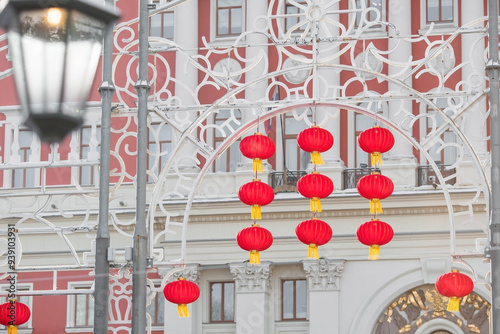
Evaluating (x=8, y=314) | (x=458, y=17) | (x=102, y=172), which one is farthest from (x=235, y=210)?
(x=102, y=172)

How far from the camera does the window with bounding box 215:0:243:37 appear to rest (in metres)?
23.0

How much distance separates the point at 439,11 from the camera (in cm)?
2242

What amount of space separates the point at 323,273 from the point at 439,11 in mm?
5164

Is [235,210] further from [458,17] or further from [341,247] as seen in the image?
[458,17]

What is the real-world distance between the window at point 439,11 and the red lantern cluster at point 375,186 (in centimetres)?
1108

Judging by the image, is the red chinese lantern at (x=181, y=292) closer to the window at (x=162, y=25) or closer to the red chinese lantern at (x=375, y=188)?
the red chinese lantern at (x=375, y=188)

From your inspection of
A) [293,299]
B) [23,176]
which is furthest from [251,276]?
[23,176]

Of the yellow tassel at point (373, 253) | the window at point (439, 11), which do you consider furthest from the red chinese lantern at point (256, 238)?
the window at point (439, 11)

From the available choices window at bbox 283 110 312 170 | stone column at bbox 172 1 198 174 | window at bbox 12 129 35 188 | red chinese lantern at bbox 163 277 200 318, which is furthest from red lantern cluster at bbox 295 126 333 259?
window at bbox 12 129 35 188

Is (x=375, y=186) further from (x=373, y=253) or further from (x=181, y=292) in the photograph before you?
(x=181, y=292)

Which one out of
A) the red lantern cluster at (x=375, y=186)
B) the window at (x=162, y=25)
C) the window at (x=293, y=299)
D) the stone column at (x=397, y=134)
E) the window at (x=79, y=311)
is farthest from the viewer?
the window at (x=162, y=25)

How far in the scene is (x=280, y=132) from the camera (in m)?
22.4

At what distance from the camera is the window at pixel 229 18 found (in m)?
23.0

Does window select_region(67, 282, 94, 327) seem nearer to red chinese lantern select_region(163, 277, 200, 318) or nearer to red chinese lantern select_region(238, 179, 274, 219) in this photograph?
red chinese lantern select_region(163, 277, 200, 318)
